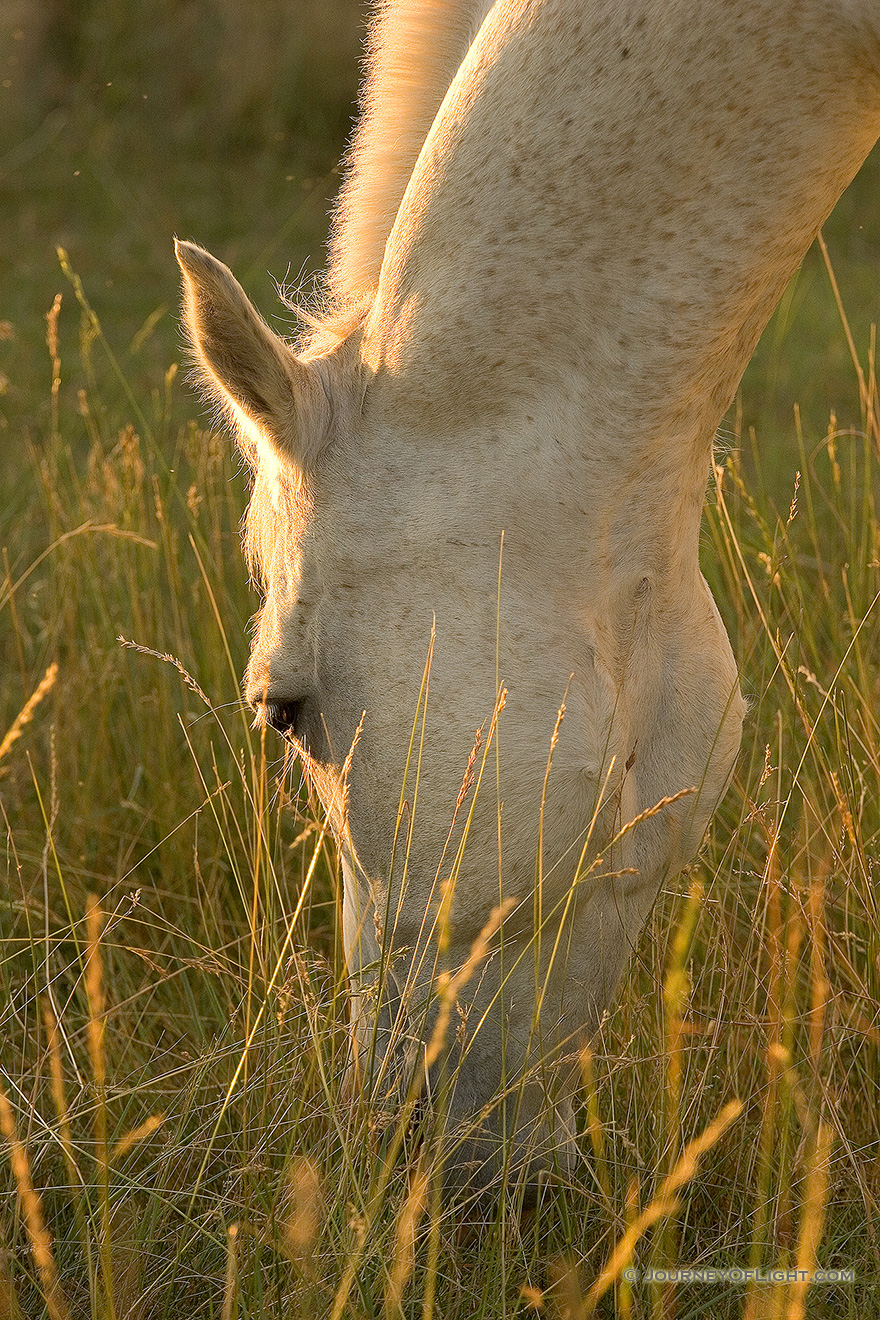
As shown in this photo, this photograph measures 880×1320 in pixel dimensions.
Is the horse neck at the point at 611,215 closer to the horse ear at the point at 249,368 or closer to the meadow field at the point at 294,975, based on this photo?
the horse ear at the point at 249,368

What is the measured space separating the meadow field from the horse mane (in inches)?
9.1

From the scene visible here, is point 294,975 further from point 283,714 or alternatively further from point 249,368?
point 249,368

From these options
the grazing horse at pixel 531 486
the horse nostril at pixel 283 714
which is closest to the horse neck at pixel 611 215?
the grazing horse at pixel 531 486

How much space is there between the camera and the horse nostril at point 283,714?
174 cm

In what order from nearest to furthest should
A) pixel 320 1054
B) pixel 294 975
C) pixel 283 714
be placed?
pixel 320 1054, pixel 283 714, pixel 294 975

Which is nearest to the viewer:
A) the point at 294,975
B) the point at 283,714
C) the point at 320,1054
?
the point at 320,1054

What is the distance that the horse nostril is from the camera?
1740mm

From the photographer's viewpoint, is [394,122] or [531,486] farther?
[394,122]

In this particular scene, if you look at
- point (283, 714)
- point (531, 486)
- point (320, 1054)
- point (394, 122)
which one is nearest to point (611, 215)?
point (531, 486)

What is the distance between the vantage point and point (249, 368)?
1.62 metres

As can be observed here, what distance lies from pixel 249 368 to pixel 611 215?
49 centimetres

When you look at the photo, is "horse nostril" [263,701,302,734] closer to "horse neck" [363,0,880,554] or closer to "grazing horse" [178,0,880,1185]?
"grazing horse" [178,0,880,1185]

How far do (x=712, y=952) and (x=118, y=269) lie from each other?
615 cm

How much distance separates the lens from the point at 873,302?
270 inches
